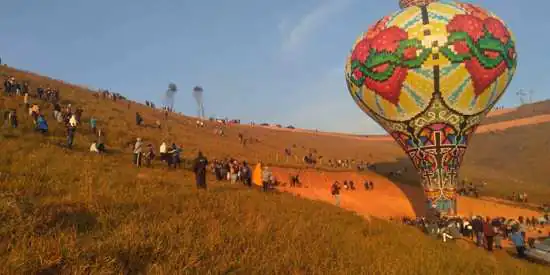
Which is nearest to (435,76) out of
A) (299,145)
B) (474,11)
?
(474,11)

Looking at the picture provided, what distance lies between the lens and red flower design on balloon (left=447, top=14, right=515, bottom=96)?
2834 centimetres

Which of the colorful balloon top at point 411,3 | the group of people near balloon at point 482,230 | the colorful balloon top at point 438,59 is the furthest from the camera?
the colorful balloon top at point 411,3

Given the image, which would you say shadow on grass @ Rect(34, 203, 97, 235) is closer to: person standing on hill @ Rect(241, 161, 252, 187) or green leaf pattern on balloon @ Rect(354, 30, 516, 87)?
person standing on hill @ Rect(241, 161, 252, 187)

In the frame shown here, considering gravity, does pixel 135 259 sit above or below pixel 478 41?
below

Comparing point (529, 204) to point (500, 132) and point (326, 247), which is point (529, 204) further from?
point (500, 132)

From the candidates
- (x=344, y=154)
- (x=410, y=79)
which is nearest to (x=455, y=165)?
(x=410, y=79)

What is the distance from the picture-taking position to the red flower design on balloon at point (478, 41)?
93.0 feet

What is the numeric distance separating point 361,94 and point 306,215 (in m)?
21.4

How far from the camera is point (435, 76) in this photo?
28.8 m

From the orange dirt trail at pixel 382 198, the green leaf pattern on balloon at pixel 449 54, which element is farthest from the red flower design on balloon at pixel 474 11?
the orange dirt trail at pixel 382 198

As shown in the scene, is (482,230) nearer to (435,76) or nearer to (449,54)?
(435,76)

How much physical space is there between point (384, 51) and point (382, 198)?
51.3ft

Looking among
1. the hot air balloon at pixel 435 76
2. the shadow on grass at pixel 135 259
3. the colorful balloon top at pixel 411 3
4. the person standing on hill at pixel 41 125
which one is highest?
the colorful balloon top at pixel 411 3

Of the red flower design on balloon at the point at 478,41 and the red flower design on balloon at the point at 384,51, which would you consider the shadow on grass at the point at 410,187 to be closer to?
the red flower design on balloon at the point at 384,51
